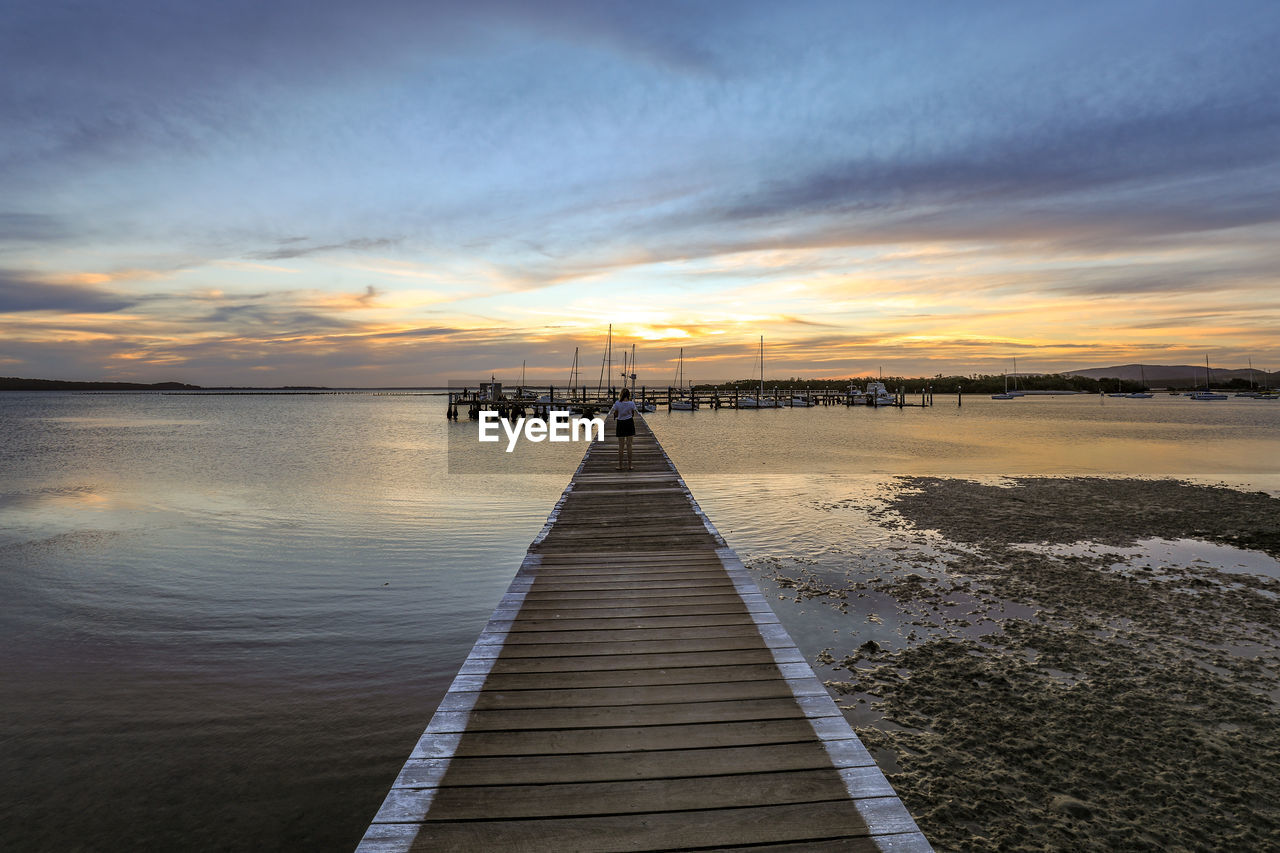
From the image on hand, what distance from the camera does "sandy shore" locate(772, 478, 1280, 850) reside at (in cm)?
418

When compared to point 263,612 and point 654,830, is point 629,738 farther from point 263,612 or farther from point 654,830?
point 263,612

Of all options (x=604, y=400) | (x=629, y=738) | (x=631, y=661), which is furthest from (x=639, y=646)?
(x=604, y=400)

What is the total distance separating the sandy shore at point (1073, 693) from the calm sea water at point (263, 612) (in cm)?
150

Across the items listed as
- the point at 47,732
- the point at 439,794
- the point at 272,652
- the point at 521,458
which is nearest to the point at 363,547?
the point at 272,652

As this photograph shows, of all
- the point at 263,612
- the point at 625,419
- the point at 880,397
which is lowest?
the point at 263,612

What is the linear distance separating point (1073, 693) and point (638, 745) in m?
4.52

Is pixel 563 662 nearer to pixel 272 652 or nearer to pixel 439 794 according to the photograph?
pixel 439 794

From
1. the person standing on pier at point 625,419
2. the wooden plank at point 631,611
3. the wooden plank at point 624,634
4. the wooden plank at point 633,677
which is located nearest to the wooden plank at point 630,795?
the wooden plank at point 633,677

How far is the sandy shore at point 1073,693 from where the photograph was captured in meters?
4.18

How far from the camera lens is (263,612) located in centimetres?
880

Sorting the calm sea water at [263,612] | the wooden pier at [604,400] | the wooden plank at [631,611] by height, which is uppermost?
the wooden pier at [604,400]

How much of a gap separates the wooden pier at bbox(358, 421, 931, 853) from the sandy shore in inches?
55.6

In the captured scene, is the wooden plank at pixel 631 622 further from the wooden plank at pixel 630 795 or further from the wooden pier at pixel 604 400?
A: the wooden pier at pixel 604 400

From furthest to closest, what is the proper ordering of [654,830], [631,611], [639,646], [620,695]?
[631,611] < [639,646] < [620,695] < [654,830]
